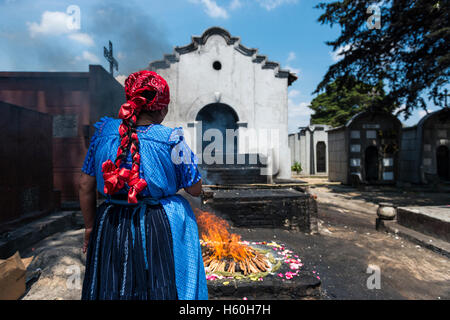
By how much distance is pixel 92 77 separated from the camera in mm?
7668

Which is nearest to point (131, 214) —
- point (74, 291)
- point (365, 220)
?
point (74, 291)

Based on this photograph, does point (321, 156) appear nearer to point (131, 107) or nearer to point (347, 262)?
point (347, 262)

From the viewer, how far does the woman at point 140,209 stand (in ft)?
5.41

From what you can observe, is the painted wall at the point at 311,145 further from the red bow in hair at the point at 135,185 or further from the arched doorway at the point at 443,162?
the red bow in hair at the point at 135,185

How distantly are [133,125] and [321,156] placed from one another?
78.0 ft

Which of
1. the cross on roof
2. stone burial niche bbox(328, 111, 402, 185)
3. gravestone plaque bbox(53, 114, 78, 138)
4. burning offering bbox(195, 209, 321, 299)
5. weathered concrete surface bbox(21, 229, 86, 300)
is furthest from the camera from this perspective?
stone burial niche bbox(328, 111, 402, 185)

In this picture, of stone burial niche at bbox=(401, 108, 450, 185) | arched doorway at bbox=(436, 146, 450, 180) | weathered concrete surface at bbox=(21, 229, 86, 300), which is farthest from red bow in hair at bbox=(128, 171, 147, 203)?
arched doorway at bbox=(436, 146, 450, 180)

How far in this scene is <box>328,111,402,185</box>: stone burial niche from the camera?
14805 mm

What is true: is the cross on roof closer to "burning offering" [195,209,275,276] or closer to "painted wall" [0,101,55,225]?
"painted wall" [0,101,55,225]

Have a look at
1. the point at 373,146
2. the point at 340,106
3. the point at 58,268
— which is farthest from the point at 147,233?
the point at 340,106

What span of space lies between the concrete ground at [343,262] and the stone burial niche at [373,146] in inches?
332

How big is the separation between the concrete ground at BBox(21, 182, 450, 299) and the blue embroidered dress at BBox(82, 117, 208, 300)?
2.27 meters

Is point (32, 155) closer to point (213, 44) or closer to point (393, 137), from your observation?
point (213, 44)

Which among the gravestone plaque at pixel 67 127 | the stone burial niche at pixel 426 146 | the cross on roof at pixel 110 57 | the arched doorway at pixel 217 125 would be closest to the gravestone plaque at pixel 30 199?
the gravestone plaque at pixel 67 127
